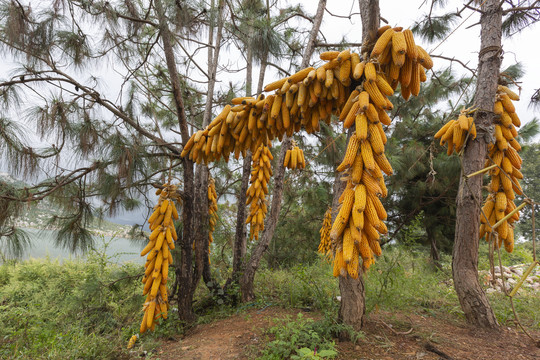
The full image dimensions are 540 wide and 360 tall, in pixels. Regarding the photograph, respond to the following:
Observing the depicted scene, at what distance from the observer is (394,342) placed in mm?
1930

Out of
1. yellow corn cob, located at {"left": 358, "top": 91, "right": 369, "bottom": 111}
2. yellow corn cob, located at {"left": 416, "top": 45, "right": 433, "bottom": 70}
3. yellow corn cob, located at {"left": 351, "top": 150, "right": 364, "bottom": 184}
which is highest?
yellow corn cob, located at {"left": 416, "top": 45, "right": 433, "bottom": 70}

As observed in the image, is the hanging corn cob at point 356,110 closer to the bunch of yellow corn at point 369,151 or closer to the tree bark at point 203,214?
the bunch of yellow corn at point 369,151

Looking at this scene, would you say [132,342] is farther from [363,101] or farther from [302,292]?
[363,101]

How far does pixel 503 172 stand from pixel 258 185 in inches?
98.3

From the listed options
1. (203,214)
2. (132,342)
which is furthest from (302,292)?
(132,342)

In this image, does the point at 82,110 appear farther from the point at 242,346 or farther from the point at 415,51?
the point at 415,51

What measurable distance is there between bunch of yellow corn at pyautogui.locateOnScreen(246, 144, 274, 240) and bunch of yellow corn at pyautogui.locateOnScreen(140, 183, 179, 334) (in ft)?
4.11

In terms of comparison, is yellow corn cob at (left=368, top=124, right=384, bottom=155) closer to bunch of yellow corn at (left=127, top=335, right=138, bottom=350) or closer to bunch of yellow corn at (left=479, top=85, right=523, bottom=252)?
bunch of yellow corn at (left=479, top=85, right=523, bottom=252)

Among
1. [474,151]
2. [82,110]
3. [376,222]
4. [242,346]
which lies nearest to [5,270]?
[82,110]

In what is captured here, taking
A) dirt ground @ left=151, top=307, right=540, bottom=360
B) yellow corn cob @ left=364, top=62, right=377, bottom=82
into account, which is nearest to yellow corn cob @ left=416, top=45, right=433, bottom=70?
yellow corn cob @ left=364, top=62, right=377, bottom=82

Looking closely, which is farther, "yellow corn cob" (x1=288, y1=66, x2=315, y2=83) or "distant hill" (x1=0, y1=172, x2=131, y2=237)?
"distant hill" (x1=0, y1=172, x2=131, y2=237)

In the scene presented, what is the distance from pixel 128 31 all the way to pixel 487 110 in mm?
3527

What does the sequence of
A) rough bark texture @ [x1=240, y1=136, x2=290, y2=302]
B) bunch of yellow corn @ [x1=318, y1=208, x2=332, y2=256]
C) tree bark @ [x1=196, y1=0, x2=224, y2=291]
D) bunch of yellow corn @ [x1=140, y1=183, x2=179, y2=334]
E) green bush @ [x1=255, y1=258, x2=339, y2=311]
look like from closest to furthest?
bunch of yellow corn @ [x1=140, y1=183, x2=179, y2=334], green bush @ [x1=255, y1=258, x2=339, y2=311], tree bark @ [x1=196, y1=0, x2=224, y2=291], rough bark texture @ [x1=240, y1=136, x2=290, y2=302], bunch of yellow corn @ [x1=318, y1=208, x2=332, y2=256]

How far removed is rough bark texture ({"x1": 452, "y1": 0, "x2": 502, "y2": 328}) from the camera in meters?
2.41
